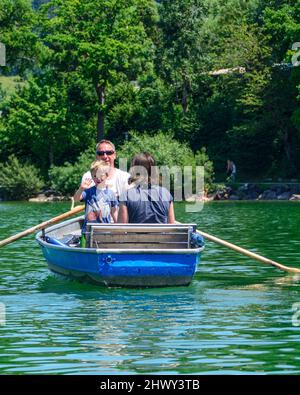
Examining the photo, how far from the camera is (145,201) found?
19312 millimetres

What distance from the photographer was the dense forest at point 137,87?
224ft

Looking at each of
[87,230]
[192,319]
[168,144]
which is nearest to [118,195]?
[87,230]

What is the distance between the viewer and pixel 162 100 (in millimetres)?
71750

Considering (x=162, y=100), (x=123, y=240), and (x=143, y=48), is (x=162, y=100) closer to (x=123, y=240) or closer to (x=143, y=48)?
(x=143, y=48)

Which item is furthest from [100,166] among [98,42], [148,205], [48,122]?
[98,42]

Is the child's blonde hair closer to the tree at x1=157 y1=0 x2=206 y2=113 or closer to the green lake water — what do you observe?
the green lake water

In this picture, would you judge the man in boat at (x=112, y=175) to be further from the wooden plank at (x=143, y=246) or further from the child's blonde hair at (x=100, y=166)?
the wooden plank at (x=143, y=246)

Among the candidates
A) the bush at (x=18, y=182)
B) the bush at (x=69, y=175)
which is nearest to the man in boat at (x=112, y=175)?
the bush at (x=69, y=175)

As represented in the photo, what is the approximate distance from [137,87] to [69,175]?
→ 35.6ft

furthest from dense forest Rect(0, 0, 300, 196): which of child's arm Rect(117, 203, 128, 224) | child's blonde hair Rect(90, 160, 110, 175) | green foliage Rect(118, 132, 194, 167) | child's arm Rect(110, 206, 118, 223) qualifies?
child's arm Rect(117, 203, 128, 224)

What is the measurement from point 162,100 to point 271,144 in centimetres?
763

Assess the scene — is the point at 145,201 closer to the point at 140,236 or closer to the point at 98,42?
the point at 140,236

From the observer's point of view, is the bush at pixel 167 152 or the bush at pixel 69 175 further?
the bush at pixel 69 175

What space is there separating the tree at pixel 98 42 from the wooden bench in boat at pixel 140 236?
51.1 m
